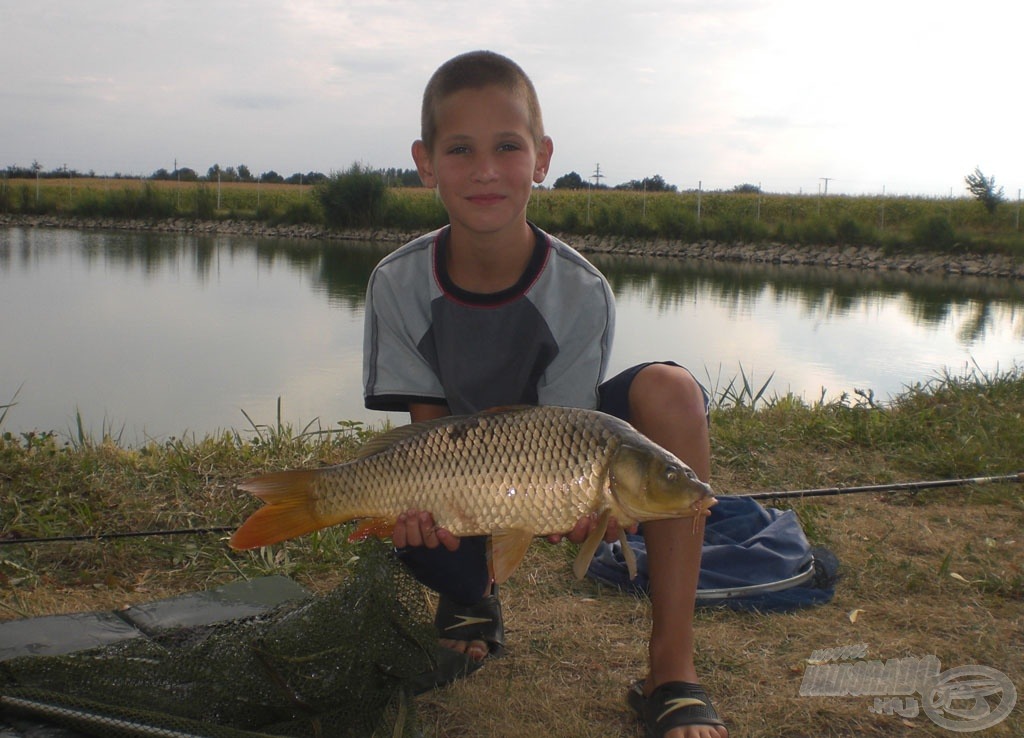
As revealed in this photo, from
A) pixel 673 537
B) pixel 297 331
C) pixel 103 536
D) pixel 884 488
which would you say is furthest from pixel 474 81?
pixel 297 331

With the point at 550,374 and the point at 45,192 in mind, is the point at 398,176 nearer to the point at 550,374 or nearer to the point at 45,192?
the point at 45,192

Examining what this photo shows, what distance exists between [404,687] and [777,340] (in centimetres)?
891

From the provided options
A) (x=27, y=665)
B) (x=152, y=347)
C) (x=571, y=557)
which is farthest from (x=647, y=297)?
(x=27, y=665)

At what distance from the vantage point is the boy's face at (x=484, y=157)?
1681mm

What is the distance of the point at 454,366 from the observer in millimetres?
1709

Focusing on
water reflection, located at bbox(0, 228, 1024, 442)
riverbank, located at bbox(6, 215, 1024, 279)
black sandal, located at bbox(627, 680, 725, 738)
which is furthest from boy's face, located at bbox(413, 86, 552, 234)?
riverbank, located at bbox(6, 215, 1024, 279)

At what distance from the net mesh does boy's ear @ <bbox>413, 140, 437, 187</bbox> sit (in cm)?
78

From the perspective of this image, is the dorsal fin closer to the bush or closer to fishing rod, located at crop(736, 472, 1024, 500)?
fishing rod, located at crop(736, 472, 1024, 500)

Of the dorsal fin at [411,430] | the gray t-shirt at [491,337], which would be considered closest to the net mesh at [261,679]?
the dorsal fin at [411,430]

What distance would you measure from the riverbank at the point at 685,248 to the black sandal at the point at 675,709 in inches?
801

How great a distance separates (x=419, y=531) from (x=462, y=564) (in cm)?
30

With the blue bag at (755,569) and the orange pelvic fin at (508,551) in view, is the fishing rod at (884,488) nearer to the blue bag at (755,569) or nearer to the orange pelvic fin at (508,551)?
the blue bag at (755,569)

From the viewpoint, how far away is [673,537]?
58.1 inches

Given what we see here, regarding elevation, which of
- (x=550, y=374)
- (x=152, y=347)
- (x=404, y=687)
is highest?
(x=550, y=374)
